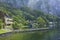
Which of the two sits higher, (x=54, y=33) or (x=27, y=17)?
(x=27, y=17)

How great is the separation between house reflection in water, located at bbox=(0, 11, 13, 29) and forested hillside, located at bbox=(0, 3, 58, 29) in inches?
6.4

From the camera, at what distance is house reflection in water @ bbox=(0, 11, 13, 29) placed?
35.4 ft

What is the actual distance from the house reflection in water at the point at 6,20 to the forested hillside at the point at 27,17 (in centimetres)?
16

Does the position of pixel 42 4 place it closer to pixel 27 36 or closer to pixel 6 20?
pixel 27 36

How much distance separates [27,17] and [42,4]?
94 cm

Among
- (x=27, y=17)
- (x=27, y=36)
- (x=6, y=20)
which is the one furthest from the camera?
(x=27, y=17)

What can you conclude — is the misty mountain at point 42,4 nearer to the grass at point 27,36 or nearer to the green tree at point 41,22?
the green tree at point 41,22

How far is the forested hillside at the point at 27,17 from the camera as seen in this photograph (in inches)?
428

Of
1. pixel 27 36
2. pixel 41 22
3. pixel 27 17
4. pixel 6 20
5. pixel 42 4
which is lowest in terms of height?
pixel 27 36

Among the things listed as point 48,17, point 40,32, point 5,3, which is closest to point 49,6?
point 48,17

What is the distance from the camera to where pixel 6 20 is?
10906mm

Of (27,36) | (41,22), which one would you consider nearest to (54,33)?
(41,22)

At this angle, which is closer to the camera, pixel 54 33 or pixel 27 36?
pixel 27 36

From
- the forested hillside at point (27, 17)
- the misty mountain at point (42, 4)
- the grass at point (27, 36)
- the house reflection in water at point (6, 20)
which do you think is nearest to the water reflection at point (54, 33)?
the grass at point (27, 36)
